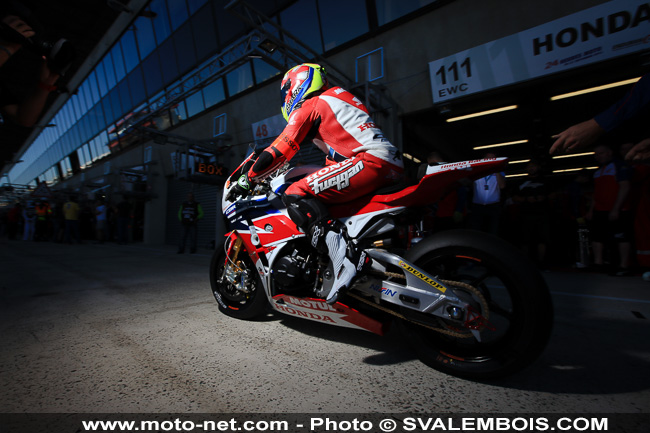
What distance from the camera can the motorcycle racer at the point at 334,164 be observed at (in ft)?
5.50

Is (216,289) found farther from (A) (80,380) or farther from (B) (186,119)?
(B) (186,119)

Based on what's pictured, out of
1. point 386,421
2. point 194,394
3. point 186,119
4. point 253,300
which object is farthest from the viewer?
point 186,119

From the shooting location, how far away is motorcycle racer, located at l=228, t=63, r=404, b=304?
168cm

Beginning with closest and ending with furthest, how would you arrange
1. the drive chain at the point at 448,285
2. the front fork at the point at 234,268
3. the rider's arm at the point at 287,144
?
the drive chain at the point at 448,285
the rider's arm at the point at 287,144
the front fork at the point at 234,268

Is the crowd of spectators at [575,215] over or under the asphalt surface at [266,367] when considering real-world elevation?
over

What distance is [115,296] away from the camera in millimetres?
2943

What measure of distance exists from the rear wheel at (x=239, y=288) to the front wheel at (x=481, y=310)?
120 cm

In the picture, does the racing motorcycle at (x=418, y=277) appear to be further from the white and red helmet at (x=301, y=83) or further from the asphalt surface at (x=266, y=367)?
the white and red helmet at (x=301, y=83)

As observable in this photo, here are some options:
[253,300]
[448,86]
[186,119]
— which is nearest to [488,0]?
[448,86]

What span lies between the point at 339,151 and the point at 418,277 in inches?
37.3

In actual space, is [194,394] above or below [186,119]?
below

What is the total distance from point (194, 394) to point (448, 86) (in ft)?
23.4

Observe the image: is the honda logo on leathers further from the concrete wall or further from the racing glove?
the concrete wall

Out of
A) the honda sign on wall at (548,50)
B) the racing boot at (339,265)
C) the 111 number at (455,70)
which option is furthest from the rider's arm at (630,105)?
the 111 number at (455,70)
